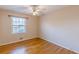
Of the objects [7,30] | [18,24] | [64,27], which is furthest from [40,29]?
[7,30]

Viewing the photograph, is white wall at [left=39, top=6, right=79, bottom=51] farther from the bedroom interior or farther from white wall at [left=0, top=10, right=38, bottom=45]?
white wall at [left=0, top=10, right=38, bottom=45]

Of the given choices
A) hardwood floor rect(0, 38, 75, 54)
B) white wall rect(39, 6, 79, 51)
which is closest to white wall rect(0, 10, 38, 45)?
hardwood floor rect(0, 38, 75, 54)

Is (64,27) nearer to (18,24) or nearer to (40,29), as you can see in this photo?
(40,29)

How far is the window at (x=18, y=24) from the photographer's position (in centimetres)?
415

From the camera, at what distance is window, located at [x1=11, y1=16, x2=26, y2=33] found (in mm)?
4150

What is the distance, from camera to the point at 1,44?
3621 mm

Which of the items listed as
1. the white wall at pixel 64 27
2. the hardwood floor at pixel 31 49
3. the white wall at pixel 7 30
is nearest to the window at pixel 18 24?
the white wall at pixel 7 30

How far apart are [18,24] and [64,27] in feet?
8.94

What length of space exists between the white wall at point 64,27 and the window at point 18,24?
1420 millimetres

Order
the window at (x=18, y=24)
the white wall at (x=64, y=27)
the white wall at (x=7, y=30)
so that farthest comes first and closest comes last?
the window at (x=18, y=24) < the white wall at (x=7, y=30) < the white wall at (x=64, y=27)

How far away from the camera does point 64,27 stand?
334 cm

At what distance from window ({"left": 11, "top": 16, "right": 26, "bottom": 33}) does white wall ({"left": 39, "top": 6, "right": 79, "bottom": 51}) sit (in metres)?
1.42

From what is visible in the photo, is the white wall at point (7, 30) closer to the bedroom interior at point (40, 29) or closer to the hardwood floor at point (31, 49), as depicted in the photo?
the bedroom interior at point (40, 29)
